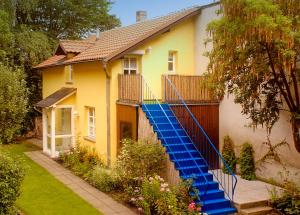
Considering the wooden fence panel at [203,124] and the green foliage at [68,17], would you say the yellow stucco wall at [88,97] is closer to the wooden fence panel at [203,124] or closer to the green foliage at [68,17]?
the wooden fence panel at [203,124]

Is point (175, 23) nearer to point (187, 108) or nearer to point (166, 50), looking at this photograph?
point (166, 50)

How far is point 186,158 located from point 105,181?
342cm

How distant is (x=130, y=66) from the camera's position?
1772 centimetres

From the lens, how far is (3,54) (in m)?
25.4

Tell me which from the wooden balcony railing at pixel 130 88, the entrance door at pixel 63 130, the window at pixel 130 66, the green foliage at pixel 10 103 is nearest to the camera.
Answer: the wooden balcony railing at pixel 130 88

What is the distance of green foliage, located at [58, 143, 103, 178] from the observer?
17172 millimetres

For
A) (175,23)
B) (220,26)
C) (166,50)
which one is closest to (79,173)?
(166,50)

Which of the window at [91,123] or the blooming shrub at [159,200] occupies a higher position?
the window at [91,123]

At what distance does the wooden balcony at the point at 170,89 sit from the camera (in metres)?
15.5

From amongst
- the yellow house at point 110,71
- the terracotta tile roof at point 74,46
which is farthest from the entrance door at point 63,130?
the terracotta tile roof at point 74,46

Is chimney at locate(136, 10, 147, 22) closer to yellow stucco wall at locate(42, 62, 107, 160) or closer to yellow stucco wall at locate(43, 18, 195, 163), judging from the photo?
yellow stucco wall at locate(42, 62, 107, 160)

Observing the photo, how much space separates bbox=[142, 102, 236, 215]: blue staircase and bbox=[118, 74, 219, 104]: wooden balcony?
50 cm

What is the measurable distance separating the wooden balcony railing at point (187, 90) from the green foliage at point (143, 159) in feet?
8.82

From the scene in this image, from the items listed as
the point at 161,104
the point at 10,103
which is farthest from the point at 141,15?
the point at 161,104
